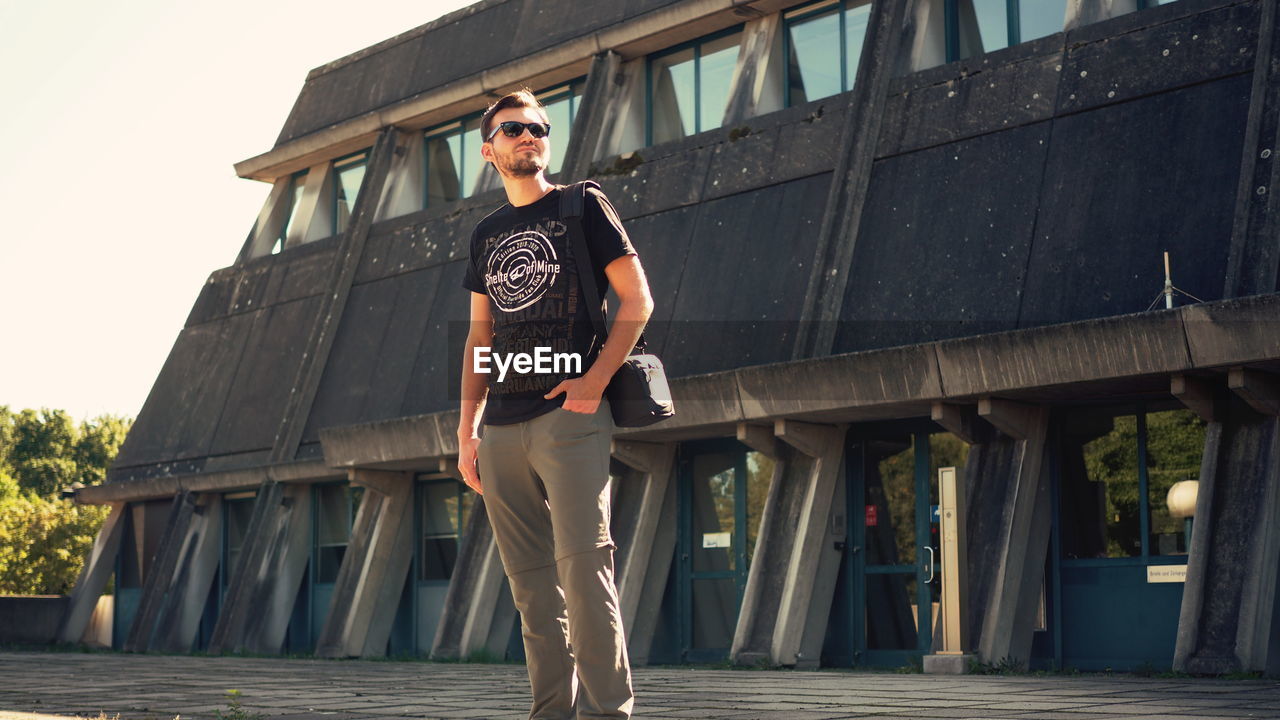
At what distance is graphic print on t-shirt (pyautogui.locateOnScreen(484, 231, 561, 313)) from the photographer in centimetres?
504

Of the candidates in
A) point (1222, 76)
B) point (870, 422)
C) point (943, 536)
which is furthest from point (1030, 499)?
point (1222, 76)

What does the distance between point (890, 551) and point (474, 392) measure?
10952 mm

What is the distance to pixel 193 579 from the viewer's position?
24422mm

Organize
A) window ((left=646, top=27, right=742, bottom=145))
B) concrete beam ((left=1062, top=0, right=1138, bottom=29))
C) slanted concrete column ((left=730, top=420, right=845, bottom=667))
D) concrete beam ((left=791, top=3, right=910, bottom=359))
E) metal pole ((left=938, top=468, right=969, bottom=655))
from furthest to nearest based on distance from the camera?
window ((left=646, top=27, right=742, bottom=145)) < concrete beam ((left=791, top=3, right=910, bottom=359)) < concrete beam ((left=1062, top=0, right=1138, bottom=29)) < slanted concrete column ((left=730, top=420, right=845, bottom=667)) < metal pole ((left=938, top=468, right=969, bottom=655))

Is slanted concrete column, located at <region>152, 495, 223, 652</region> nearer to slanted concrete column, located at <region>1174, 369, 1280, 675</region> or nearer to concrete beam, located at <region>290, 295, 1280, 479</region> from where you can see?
concrete beam, located at <region>290, 295, 1280, 479</region>

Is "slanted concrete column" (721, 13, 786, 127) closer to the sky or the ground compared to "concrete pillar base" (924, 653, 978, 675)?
closer to the sky

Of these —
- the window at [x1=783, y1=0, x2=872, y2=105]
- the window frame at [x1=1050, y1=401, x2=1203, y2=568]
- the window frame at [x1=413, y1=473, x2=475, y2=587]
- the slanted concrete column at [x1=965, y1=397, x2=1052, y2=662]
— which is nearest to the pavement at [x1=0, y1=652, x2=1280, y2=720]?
the slanted concrete column at [x1=965, y1=397, x2=1052, y2=662]

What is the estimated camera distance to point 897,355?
534 inches

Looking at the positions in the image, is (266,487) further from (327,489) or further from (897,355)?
(897,355)

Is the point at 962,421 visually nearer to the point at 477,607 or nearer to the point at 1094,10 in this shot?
the point at 1094,10

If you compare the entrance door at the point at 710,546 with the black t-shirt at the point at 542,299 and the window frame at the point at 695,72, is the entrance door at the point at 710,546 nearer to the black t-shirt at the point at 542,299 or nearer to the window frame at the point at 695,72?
the window frame at the point at 695,72

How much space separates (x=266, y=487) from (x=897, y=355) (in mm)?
12816

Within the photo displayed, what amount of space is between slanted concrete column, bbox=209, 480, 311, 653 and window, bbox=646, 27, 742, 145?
7.88 m

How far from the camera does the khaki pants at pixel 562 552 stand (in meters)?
4.76
